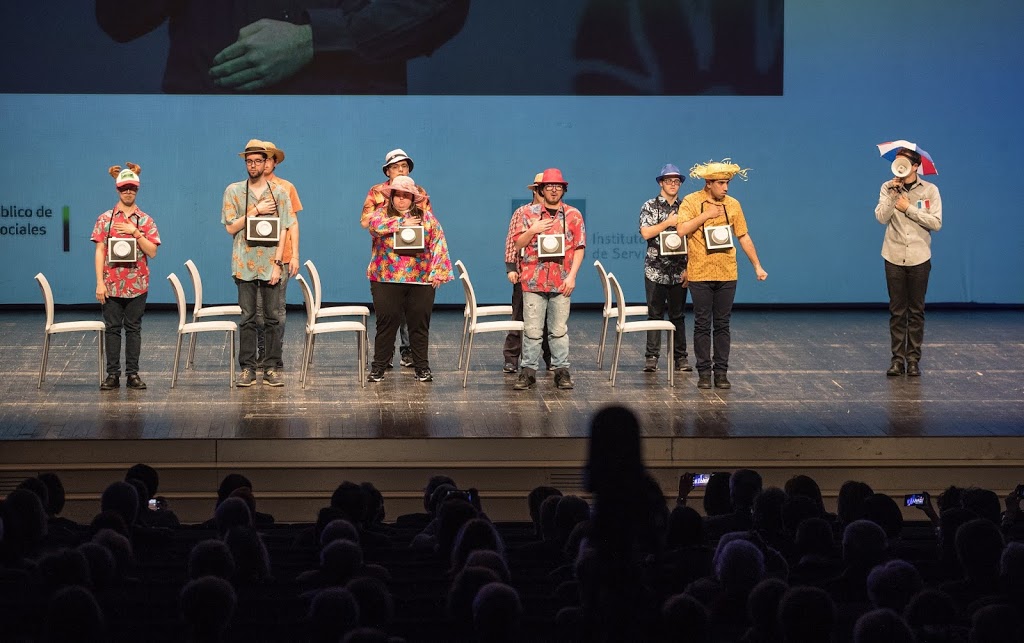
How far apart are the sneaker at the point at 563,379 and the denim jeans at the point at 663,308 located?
90 centimetres

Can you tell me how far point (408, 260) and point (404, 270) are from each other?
7cm

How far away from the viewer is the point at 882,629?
332cm

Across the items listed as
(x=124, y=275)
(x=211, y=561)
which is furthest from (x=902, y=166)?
(x=211, y=561)

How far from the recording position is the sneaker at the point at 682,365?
899 centimetres

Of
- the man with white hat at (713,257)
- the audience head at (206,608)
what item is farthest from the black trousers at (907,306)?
the audience head at (206,608)

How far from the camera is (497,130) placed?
40.4 feet

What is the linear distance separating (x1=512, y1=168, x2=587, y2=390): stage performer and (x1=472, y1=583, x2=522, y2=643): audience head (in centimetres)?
470

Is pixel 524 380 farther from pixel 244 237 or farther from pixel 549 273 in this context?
pixel 244 237

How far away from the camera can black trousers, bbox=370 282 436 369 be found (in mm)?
8367

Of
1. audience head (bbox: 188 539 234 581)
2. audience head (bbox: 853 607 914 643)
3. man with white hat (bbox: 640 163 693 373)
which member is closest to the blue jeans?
man with white hat (bbox: 640 163 693 373)

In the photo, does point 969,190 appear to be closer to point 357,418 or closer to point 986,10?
point 986,10

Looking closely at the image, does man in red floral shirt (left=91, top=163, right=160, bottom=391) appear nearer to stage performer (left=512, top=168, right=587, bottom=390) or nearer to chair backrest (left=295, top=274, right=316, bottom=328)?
chair backrest (left=295, top=274, right=316, bottom=328)

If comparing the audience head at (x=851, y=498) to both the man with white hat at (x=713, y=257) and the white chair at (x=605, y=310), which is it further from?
the white chair at (x=605, y=310)

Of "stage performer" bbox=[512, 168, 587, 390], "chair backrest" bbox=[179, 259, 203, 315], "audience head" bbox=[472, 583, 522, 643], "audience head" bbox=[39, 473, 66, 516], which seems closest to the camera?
"audience head" bbox=[472, 583, 522, 643]
